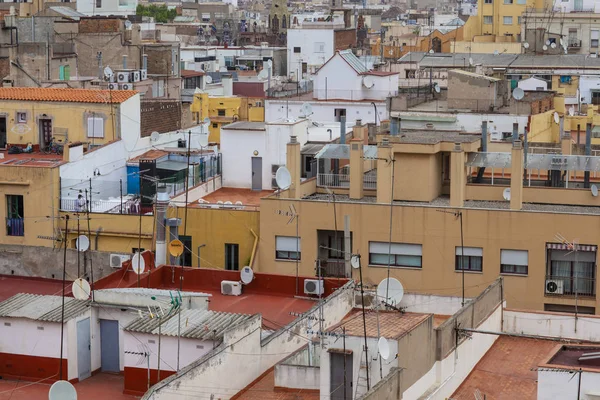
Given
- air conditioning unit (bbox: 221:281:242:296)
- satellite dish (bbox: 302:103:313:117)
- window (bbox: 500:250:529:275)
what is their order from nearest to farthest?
air conditioning unit (bbox: 221:281:242:296), window (bbox: 500:250:529:275), satellite dish (bbox: 302:103:313:117)

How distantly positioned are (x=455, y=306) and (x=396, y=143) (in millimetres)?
8240

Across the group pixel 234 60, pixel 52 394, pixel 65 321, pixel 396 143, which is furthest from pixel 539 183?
pixel 234 60

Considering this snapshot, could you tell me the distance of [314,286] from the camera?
101ft

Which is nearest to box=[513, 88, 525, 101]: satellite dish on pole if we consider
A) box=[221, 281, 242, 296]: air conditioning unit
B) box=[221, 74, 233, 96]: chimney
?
box=[221, 74, 233, 96]: chimney

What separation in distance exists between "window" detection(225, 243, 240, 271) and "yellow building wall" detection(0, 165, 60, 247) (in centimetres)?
478

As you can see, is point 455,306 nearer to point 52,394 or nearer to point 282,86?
point 52,394

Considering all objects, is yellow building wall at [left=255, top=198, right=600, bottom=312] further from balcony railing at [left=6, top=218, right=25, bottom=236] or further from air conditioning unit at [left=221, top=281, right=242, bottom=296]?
balcony railing at [left=6, top=218, right=25, bottom=236]

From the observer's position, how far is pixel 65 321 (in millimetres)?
26219

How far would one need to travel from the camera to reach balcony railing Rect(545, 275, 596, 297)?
34.8 meters

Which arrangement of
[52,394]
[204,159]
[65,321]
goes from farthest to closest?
[204,159]
[65,321]
[52,394]

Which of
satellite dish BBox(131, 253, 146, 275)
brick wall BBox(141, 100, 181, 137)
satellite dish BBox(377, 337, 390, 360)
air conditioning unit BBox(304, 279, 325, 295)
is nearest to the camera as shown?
satellite dish BBox(377, 337, 390, 360)

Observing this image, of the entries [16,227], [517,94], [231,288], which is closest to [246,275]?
[231,288]

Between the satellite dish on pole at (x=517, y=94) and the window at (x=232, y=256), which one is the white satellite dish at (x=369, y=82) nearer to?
the satellite dish on pole at (x=517, y=94)

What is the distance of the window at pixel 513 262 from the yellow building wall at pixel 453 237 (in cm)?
12
